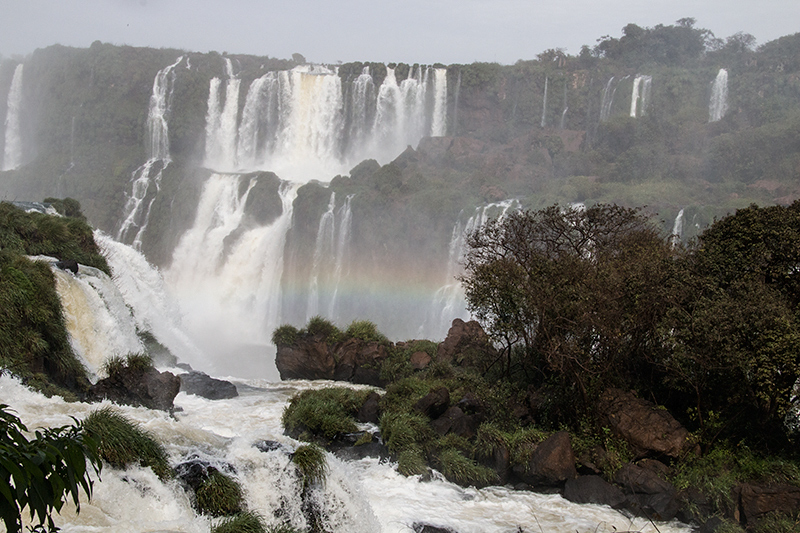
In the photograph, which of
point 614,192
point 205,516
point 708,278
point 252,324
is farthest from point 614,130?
point 205,516

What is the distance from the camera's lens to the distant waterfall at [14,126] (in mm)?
68562

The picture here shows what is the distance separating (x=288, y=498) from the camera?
10.2 metres

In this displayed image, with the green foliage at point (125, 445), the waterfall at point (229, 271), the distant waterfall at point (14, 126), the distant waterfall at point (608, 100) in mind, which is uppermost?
the distant waterfall at point (608, 100)

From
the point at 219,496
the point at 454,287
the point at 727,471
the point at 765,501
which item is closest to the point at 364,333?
the point at 727,471

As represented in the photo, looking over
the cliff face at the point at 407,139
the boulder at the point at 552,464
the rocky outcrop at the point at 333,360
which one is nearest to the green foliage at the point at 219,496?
the boulder at the point at 552,464

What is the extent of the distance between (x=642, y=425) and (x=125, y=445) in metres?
10.3

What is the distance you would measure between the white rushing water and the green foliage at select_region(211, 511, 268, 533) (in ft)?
0.84

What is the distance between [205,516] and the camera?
30.3 ft

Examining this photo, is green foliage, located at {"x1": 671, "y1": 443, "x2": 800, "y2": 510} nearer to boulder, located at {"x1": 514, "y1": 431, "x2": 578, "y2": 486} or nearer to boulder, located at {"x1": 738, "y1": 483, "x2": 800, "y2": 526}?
boulder, located at {"x1": 738, "y1": 483, "x2": 800, "y2": 526}

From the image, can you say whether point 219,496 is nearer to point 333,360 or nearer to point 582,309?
point 582,309

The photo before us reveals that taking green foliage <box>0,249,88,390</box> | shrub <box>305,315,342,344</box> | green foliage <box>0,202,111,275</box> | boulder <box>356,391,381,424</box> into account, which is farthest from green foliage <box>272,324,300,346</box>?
green foliage <box>0,249,88,390</box>

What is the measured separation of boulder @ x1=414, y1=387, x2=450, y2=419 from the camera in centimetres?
1573

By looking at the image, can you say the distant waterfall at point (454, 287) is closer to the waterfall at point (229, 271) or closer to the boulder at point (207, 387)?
the waterfall at point (229, 271)

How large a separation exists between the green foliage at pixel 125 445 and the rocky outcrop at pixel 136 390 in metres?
4.95
